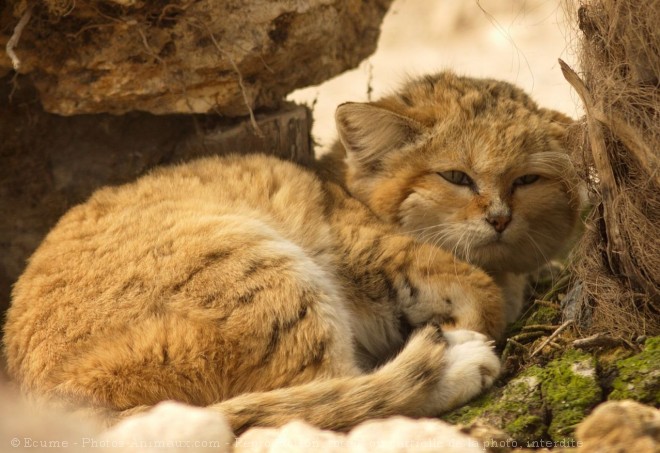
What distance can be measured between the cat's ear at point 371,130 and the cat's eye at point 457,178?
28 cm

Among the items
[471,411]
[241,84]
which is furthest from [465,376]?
[241,84]

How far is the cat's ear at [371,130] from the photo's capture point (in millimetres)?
4352

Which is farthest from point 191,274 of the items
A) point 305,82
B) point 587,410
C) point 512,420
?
point 305,82

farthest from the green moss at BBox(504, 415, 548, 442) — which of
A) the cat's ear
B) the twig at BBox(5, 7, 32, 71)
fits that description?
the twig at BBox(5, 7, 32, 71)

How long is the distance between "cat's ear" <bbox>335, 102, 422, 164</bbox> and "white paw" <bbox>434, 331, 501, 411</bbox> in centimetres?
127

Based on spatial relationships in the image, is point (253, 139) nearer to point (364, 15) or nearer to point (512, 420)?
point (364, 15)

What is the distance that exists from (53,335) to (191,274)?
63cm

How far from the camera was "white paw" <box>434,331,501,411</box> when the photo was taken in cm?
356

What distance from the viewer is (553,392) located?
3.36 meters

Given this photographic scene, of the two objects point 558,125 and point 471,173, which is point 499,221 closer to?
point 471,173

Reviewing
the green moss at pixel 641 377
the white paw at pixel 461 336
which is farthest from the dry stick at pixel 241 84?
the green moss at pixel 641 377

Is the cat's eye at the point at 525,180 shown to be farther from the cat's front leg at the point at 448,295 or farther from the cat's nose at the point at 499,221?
the cat's front leg at the point at 448,295

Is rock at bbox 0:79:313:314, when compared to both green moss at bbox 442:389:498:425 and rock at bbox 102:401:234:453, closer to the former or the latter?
green moss at bbox 442:389:498:425

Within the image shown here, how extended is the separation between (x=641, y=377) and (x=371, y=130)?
1.89 metres
